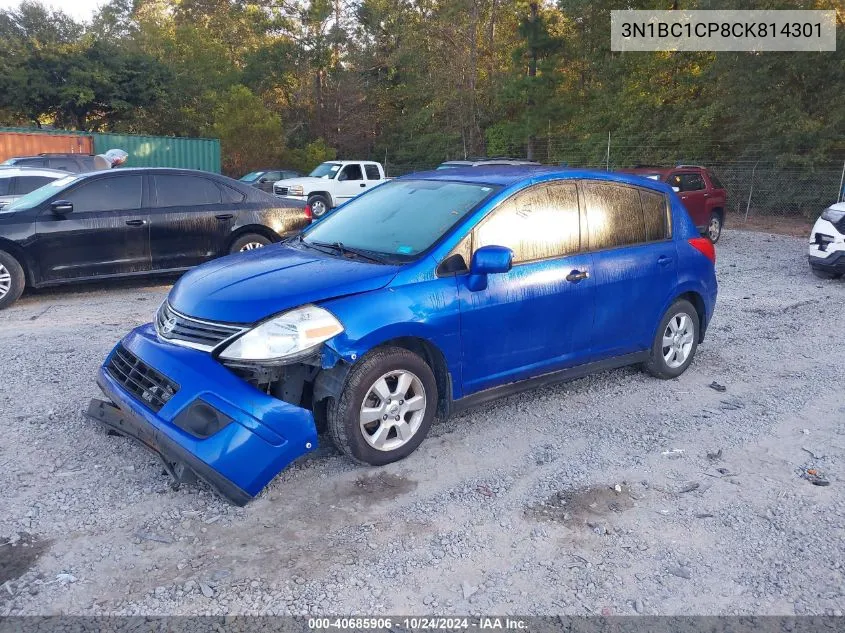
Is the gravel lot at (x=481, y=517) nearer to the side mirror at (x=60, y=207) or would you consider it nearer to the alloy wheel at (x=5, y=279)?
the alloy wheel at (x=5, y=279)

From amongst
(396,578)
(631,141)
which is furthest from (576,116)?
(396,578)

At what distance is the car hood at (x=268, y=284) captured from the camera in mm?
3834

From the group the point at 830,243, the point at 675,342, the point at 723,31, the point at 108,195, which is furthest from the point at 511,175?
the point at 723,31

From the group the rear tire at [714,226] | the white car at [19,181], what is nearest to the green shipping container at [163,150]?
the white car at [19,181]

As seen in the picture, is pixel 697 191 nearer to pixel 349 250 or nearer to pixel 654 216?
pixel 654 216

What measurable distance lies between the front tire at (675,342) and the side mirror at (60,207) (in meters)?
6.59

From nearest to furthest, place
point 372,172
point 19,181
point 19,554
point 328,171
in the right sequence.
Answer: point 19,554, point 19,181, point 328,171, point 372,172

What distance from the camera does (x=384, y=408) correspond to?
4.01 metres

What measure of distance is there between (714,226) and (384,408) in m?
13.8

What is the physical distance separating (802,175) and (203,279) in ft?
66.6

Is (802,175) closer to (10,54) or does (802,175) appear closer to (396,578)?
(396,578)

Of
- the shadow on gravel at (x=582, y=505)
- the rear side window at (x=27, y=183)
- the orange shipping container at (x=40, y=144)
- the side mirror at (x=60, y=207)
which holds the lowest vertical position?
the shadow on gravel at (x=582, y=505)

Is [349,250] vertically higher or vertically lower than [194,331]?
higher

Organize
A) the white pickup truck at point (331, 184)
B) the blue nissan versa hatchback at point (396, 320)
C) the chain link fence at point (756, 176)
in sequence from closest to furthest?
the blue nissan versa hatchback at point (396, 320), the chain link fence at point (756, 176), the white pickup truck at point (331, 184)
